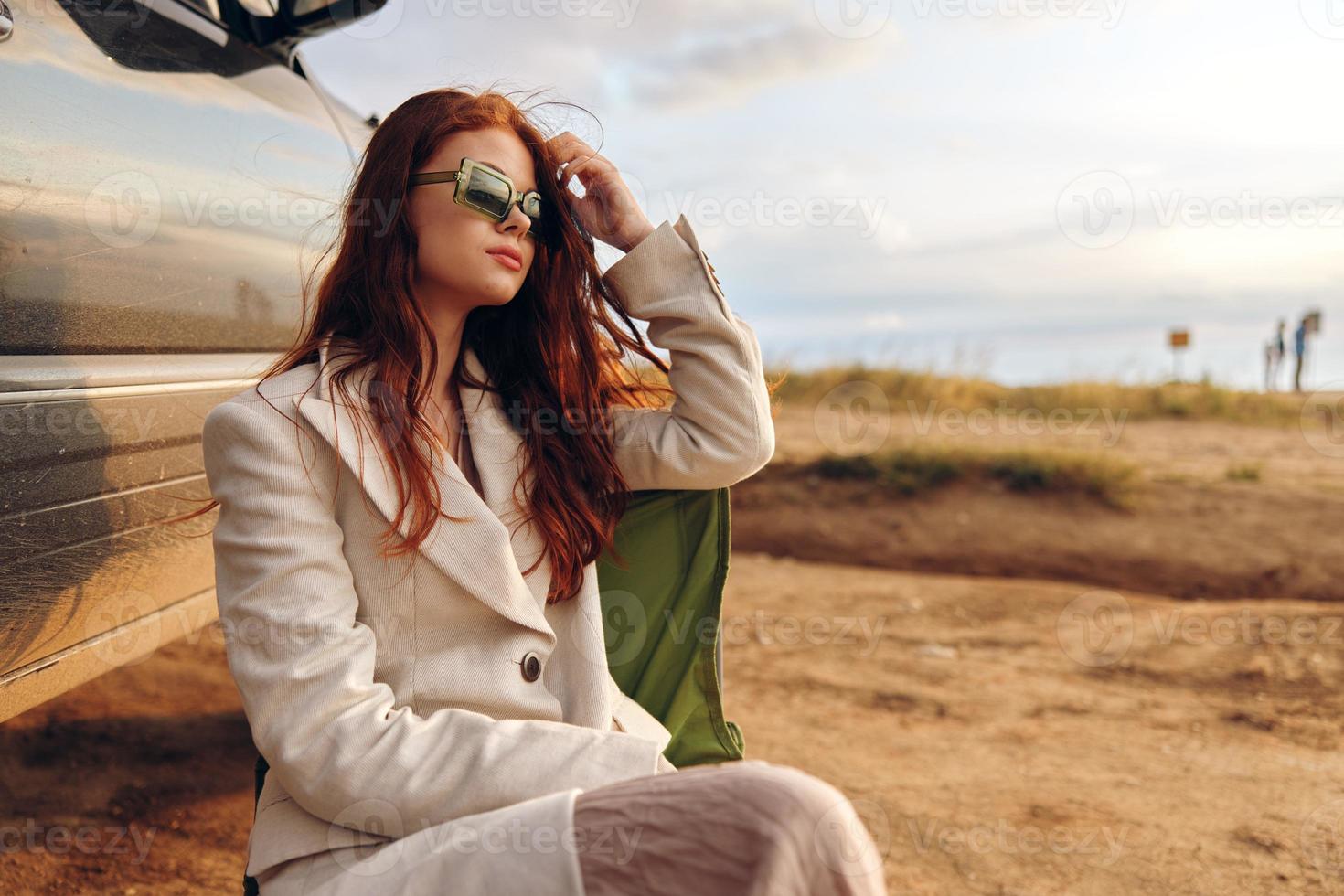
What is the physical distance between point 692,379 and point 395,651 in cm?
85

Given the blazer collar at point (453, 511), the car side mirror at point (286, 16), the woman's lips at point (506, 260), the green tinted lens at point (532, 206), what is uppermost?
the car side mirror at point (286, 16)

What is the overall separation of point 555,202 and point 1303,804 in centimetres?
273

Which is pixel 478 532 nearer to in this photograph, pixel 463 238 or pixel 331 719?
pixel 331 719

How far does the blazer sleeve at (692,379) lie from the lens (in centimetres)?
212

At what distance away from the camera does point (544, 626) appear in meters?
1.79

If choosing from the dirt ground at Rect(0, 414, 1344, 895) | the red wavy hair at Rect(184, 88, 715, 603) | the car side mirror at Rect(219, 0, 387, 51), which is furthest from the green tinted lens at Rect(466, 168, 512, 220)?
the dirt ground at Rect(0, 414, 1344, 895)

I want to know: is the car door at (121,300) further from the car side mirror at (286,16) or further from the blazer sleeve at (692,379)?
the blazer sleeve at (692,379)

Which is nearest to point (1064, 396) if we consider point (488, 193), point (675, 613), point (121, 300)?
point (675, 613)

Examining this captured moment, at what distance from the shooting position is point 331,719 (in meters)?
1.47

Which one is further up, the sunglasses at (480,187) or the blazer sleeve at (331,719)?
the sunglasses at (480,187)

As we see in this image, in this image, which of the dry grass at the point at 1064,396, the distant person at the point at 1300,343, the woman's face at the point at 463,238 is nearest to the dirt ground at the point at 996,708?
the woman's face at the point at 463,238

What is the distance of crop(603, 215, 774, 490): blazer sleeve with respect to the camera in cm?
212

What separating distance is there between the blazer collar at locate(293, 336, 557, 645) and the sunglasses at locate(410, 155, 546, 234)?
36 cm

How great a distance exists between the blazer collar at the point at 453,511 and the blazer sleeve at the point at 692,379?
15.5 inches
